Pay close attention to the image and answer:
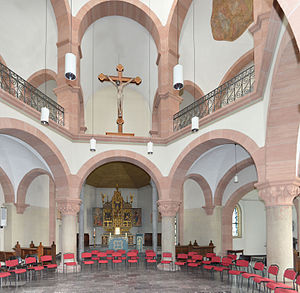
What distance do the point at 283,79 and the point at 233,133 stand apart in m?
3.26

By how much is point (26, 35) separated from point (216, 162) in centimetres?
935

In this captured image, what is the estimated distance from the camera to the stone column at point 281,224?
785cm

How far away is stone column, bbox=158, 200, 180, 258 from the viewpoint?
12.6 meters

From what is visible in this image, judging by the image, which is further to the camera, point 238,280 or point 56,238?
point 56,238

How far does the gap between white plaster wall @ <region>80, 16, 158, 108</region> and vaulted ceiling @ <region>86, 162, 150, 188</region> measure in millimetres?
4698

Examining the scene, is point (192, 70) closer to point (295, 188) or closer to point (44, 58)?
point (44, 58)

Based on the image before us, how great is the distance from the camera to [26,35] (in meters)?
13.5

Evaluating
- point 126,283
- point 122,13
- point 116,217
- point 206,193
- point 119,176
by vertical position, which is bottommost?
point 126,283

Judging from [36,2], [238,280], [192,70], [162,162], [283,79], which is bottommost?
[238,280]

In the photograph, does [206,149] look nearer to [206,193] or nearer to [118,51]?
[206,193]

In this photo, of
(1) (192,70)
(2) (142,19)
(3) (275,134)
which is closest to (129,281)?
(3) (275,134)

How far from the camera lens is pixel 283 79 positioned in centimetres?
648

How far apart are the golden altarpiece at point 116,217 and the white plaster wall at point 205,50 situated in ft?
29.1

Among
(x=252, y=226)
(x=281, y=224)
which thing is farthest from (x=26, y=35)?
(x=252, y=226)
